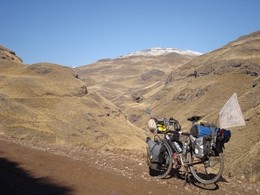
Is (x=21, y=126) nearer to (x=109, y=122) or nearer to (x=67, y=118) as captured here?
(x=67, y=118)

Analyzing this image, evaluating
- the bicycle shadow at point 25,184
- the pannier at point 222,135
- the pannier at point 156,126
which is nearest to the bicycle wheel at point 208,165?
the pannier at point 222,135

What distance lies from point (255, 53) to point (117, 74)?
324 feet

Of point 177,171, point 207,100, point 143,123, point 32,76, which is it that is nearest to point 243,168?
point 177,171

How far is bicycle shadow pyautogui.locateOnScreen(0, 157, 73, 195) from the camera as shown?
7.26 metres

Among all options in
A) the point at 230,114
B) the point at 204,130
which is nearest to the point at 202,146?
the point at 204,130

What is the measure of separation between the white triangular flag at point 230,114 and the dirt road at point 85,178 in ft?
5.25

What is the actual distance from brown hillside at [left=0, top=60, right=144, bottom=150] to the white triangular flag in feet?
35.8

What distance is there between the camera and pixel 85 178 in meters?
8.49

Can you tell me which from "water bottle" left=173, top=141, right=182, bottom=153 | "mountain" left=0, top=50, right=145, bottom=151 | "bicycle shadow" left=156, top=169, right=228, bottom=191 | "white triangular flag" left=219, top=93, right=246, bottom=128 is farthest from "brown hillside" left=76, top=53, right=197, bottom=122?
"water bottle" left=173, top=141, right=182, bottom=153

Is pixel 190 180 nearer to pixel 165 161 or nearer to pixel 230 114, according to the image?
pixel 165 161

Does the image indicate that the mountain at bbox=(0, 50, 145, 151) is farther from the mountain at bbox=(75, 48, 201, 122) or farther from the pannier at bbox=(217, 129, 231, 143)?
the mountain at bbox=(75, 48, 201, 122)

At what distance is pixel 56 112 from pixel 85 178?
49.8 ft

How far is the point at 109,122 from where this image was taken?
25938 mm

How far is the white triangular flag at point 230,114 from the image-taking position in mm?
9469
